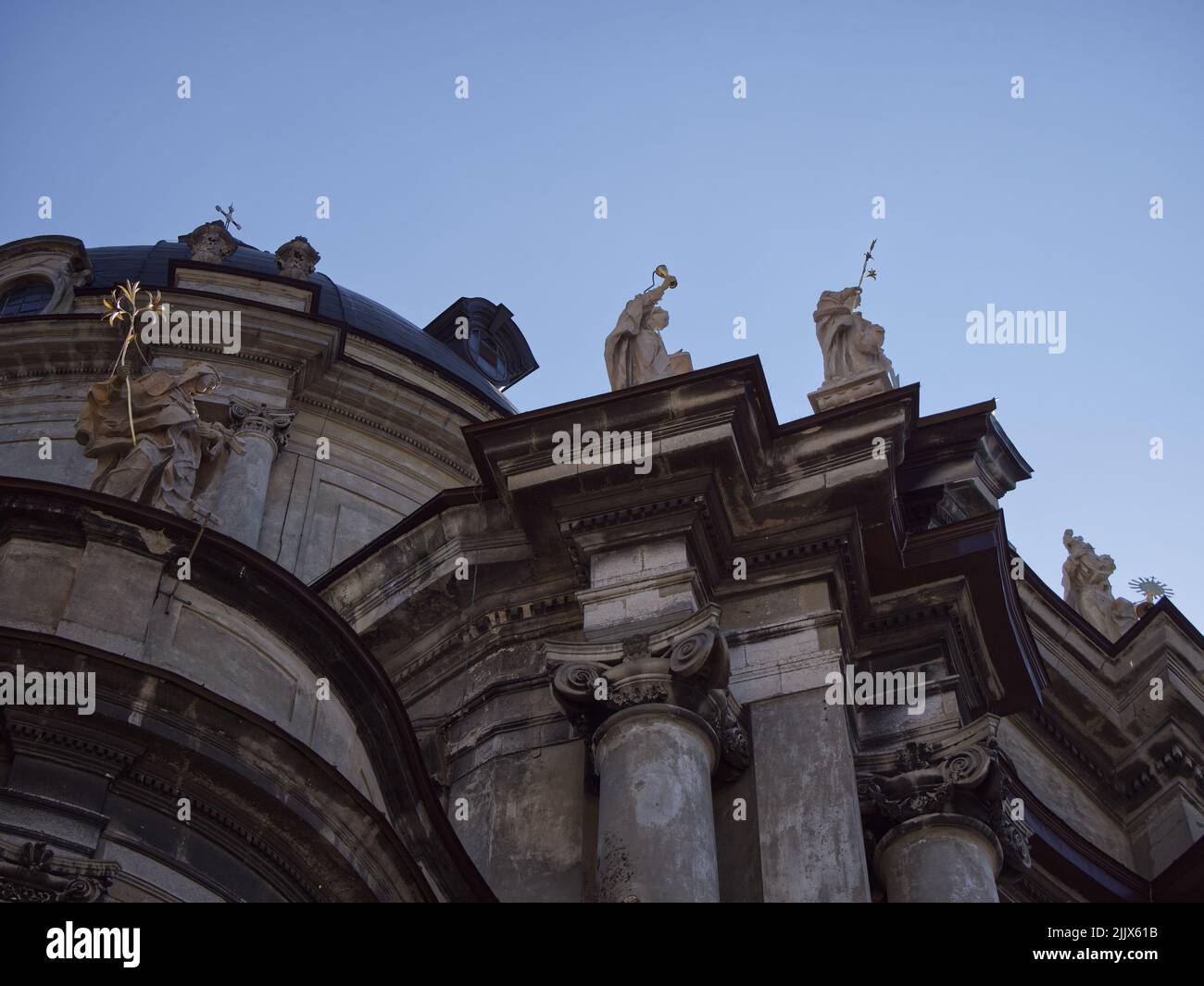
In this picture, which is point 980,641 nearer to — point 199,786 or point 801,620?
point 801,620

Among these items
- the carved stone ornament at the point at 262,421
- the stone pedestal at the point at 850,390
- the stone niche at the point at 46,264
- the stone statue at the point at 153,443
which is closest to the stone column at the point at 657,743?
the stone statue at the point at 153,443

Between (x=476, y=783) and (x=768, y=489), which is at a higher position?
(x=768, y=489)

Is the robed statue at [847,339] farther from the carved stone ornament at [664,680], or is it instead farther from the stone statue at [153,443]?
the stone statue at [153,443]

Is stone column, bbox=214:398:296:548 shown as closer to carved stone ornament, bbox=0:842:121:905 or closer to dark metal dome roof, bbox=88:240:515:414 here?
dark metal dome roof, bbox=88:240:515:414

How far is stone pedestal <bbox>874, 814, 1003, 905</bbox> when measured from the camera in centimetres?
1212

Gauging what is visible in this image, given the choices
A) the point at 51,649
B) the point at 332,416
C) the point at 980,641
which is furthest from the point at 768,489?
the point at 332,416

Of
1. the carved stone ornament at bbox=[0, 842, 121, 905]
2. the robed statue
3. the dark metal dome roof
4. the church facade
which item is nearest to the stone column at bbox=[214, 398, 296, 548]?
the dark metal dome roof

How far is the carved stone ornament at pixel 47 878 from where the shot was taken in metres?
8.96

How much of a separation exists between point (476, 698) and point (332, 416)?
1221cm

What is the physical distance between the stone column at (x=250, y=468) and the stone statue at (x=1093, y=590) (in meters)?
9.63

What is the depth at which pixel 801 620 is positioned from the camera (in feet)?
42.5

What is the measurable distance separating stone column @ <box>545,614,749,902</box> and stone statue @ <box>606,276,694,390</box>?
2941mm

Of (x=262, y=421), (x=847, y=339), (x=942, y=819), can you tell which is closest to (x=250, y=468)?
(x=262, y=421)

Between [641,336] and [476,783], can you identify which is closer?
[476,783]
